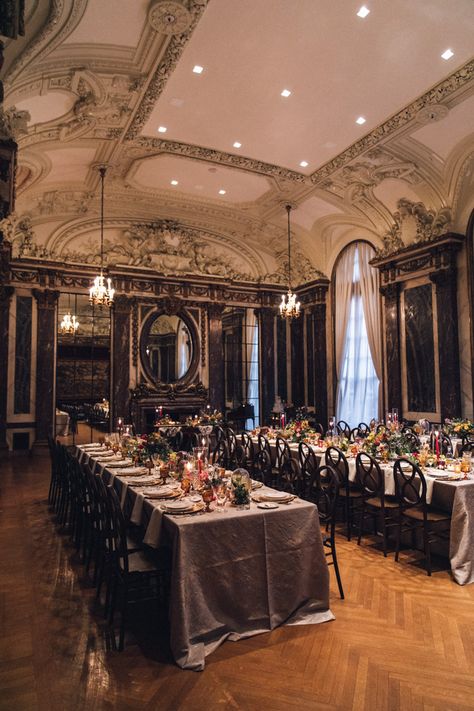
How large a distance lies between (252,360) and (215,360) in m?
1.80

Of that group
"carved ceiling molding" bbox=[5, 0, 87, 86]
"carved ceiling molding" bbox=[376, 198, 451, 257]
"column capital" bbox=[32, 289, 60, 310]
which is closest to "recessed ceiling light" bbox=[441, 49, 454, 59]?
"carved ceiling molding" bbox=[376, 198, 451, 257]

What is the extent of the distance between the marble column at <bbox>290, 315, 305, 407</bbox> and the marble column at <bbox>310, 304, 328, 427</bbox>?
65cm

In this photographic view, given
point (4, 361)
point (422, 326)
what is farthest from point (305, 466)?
point (4, 361)

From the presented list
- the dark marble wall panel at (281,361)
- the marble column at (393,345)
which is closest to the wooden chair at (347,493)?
the marble column at (393,345)

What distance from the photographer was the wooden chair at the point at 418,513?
14.9ft

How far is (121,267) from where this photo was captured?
12.0 meters

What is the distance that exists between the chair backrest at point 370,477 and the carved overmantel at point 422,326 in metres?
3.92

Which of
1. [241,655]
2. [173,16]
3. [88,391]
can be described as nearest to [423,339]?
[173,16]

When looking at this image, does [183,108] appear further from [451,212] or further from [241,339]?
[241,339]

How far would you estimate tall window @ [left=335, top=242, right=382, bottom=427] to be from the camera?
11258mm

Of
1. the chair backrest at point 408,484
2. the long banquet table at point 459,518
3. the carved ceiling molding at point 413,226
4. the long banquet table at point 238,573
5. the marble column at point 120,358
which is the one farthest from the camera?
the marble column at point 120,358

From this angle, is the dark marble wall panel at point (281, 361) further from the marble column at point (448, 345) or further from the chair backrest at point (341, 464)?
the chair backrest at point (341, 464)

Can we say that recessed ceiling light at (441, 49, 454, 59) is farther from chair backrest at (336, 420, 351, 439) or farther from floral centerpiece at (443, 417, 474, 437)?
chair backrest at (336, 420, 351, 439)

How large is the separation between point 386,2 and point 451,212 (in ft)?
15.1
